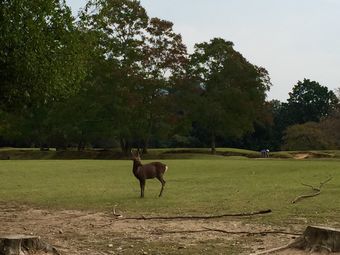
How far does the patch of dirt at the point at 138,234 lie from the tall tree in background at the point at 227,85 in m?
42.0

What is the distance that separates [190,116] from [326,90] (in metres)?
40.7

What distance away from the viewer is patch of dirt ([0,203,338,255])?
8.67m

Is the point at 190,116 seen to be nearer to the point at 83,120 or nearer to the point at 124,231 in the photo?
the point at 83,120

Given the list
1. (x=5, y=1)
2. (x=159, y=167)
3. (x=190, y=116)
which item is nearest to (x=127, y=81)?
(x=190, y=116)

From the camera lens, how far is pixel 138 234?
393 inches

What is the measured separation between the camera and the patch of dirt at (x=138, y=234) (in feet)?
28.5

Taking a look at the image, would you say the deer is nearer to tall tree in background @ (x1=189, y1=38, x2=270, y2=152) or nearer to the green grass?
the green grass

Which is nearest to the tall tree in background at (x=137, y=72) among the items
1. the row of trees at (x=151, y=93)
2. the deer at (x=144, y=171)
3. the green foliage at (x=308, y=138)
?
the row of trees at (x=151, y=93)

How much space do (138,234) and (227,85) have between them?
150 ft

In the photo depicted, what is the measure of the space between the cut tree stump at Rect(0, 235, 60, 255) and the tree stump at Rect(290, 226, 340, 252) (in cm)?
368

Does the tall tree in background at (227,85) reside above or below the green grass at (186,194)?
above

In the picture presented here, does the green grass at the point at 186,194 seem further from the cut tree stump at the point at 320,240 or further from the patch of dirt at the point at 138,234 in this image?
the cut tree stump at the point at 320,240

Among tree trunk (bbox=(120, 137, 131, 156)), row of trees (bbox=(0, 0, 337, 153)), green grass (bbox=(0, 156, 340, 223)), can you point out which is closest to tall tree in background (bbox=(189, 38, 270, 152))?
row of trees (bbox=(0, 0, 337, 153))

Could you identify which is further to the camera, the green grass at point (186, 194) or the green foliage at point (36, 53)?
the green grass at point (186, 194)
